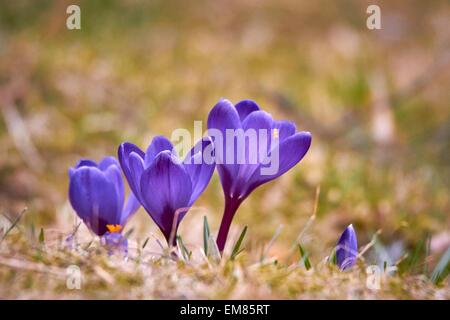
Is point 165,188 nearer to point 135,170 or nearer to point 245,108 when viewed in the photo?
point 135,170

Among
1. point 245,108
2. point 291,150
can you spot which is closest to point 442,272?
point 291,150

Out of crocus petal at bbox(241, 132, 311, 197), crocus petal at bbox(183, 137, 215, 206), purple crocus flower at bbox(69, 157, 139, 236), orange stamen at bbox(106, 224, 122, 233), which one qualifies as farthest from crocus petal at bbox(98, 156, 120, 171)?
crocus petal at bbox(241, 132, 311, 197)

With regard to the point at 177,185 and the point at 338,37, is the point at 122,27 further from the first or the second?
the point at 177,185

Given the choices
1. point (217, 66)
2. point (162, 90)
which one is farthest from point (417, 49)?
point (162, 90)

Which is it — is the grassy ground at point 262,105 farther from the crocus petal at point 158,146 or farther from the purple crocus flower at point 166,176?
the crocus petal at point 158,146

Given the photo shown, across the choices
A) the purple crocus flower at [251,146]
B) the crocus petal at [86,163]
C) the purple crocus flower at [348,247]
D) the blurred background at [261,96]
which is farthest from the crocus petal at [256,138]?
the blurred background at [261,96]

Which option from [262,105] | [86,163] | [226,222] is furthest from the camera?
[262,105]
